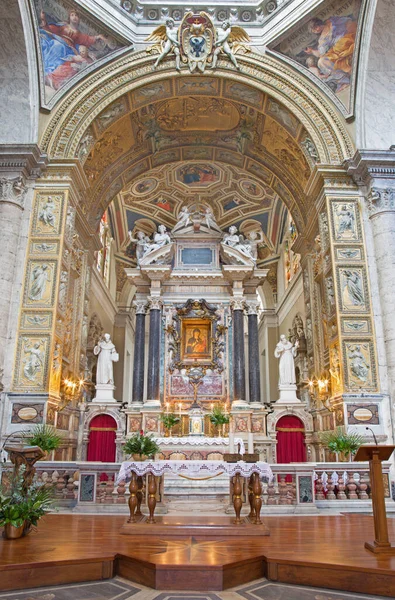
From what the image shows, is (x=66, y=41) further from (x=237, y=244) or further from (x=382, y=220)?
(x=382, y=220)

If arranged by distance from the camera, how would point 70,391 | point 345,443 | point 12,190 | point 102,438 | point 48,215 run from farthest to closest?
point 102,438, point 70,391, point 48,215, point 12,190, point 345,443

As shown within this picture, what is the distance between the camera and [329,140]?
13.4 metres

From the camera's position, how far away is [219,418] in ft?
48.5

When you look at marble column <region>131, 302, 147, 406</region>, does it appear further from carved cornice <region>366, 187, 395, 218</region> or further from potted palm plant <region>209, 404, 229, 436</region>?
carved cornice <region>366, 187, 395, 218</region>

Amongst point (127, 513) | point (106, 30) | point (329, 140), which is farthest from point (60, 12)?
point (127, 513)

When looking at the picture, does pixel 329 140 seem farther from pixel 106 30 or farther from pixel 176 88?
pixel 106 30

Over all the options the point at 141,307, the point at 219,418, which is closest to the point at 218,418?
the point at 219,418

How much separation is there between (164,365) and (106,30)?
33.9ft

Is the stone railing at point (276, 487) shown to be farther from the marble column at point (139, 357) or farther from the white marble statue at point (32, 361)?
the marble column at point (139, 357)

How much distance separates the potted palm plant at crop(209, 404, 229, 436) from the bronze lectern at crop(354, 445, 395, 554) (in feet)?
31.1

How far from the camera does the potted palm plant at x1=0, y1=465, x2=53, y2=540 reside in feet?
18.4

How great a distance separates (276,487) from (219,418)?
19.1 ft

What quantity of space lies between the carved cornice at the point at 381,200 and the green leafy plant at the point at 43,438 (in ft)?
30.3

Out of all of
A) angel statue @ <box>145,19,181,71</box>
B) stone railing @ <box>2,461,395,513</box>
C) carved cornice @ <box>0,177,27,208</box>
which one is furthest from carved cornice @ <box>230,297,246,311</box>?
stone railing @ <box>2,461,395,513</box>
